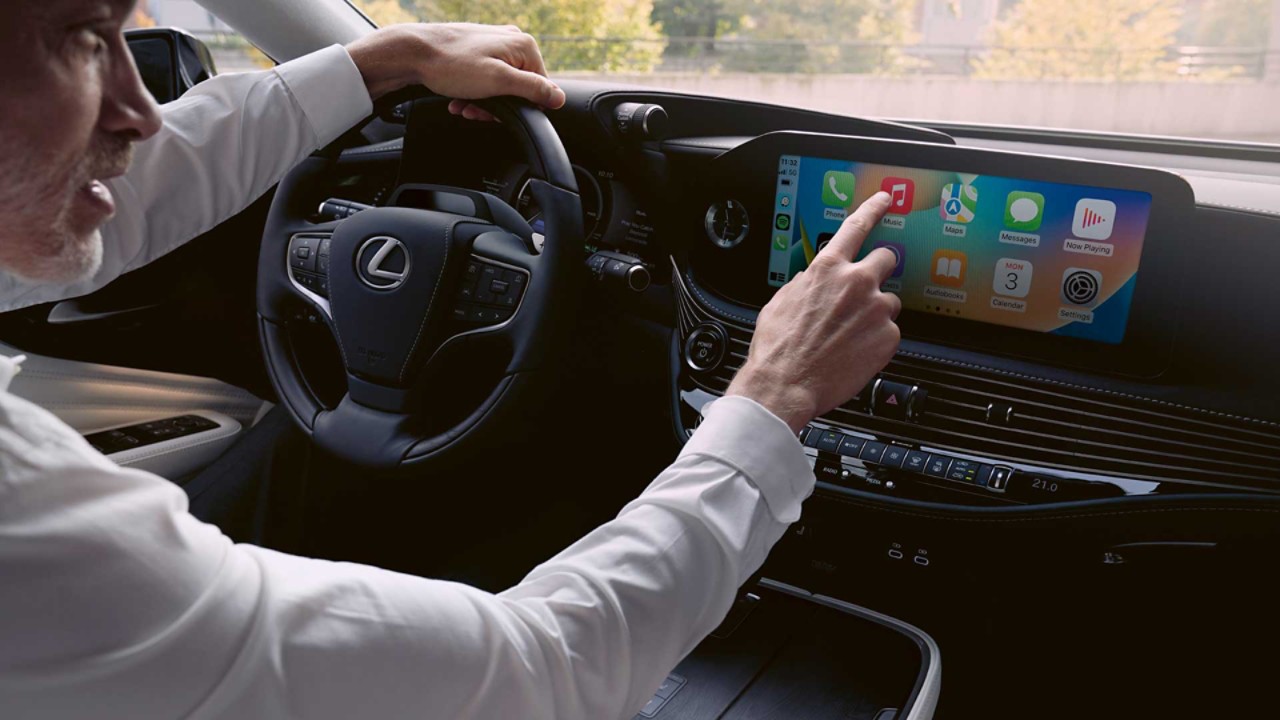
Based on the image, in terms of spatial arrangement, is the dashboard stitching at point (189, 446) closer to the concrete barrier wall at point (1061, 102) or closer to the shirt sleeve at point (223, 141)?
the shirt sleeve at point (223, 141)

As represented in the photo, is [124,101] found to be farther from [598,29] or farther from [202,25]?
[598,29]

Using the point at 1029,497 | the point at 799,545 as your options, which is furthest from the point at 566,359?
the point at 1029,497

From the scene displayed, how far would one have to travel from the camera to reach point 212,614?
0.62 m

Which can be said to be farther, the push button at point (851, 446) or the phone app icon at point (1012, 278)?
the push button at point (851, 446)

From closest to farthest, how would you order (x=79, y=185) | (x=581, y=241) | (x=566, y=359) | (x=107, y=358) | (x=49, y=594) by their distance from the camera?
(x=49, y=594)
(x=79, y=185)
(x=581, y=241)
(x=566, y=359)
(x=107, y=358)

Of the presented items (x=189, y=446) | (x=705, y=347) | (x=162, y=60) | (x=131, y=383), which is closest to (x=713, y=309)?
(x=705, y=347)

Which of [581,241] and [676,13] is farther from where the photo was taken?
[676,13]

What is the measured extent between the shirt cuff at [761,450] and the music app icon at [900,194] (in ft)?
1.31

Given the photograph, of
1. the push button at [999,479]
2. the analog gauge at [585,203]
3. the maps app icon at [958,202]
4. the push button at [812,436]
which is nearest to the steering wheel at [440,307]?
the analog gauge at [585,203]

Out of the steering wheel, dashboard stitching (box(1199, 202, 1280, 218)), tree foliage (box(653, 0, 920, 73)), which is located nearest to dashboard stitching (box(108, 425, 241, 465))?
the steering wheel

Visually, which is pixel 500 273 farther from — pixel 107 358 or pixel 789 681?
pixel 107 358

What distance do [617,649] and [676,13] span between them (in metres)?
4.88

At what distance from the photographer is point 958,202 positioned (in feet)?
3.80

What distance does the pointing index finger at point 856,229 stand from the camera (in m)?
1.03
